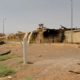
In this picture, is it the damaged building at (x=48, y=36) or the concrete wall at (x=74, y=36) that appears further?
the damaged building at (x=48, y=36)

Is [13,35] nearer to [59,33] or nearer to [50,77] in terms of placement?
[59,33]

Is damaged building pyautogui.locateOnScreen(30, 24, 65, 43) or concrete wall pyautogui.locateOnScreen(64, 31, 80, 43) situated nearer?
concrete wall pyautogui.locateOnScreen(64, 31, 80, 43)

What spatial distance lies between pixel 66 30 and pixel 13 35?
14768 millimetres

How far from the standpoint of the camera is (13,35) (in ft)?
167

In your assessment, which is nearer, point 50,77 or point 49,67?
point 50,77

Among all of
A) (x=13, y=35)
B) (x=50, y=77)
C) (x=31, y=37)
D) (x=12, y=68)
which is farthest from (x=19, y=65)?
(x=13, y=35)

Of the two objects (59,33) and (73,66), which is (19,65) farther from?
(59,33)

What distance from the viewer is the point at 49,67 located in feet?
39.7

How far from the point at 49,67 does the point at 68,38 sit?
25249 mm

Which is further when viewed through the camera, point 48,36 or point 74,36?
point 48,36

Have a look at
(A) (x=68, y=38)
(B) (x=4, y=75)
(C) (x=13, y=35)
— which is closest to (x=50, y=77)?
(B) (x=4, y=75)

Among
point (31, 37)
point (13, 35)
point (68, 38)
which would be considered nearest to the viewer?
point (68, 38)

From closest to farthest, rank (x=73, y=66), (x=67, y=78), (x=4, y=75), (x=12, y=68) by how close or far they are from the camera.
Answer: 1. (x=67, y=78)
2. (x=73, y=66)
3. (x=4, y=75)
4. (x=12, y=68)

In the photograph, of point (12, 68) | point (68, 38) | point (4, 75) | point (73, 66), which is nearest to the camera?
point (73, 66)
